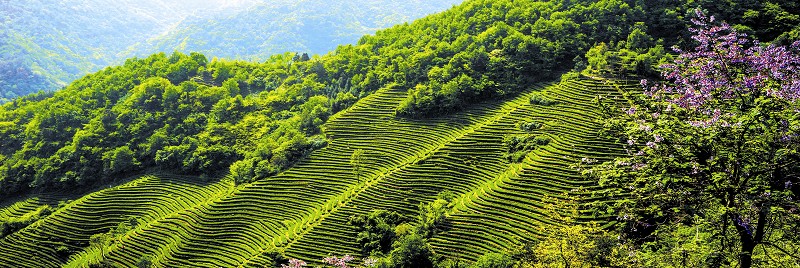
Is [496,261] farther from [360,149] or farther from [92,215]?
[92,215]

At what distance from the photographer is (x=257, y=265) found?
43.9 m

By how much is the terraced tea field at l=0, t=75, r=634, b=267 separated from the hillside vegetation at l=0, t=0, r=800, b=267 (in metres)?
0.18

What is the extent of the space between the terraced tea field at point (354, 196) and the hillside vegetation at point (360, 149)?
0.18 m

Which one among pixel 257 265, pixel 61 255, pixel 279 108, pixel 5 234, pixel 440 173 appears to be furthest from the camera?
pixel 279 108

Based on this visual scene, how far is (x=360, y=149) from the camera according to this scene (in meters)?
56.8

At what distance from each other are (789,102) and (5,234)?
6727 centimetres

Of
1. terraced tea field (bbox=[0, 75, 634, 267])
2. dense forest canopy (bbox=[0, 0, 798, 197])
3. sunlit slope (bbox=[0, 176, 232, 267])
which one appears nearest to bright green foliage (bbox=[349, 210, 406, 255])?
terraced tea field (bbox=[0, 75, 634, 267])

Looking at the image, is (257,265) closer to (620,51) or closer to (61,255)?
(61,255)

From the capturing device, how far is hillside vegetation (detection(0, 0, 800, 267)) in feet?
143

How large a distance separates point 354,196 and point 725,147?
129 ft

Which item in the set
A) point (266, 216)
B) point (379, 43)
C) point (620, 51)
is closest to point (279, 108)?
point (379, 43)

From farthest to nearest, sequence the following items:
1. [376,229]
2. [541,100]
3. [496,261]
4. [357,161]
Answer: [541,100] → [357,161] → [376,229] → [496,261]

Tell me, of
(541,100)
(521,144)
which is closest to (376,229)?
(521,144)

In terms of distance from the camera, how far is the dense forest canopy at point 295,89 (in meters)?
62.3
